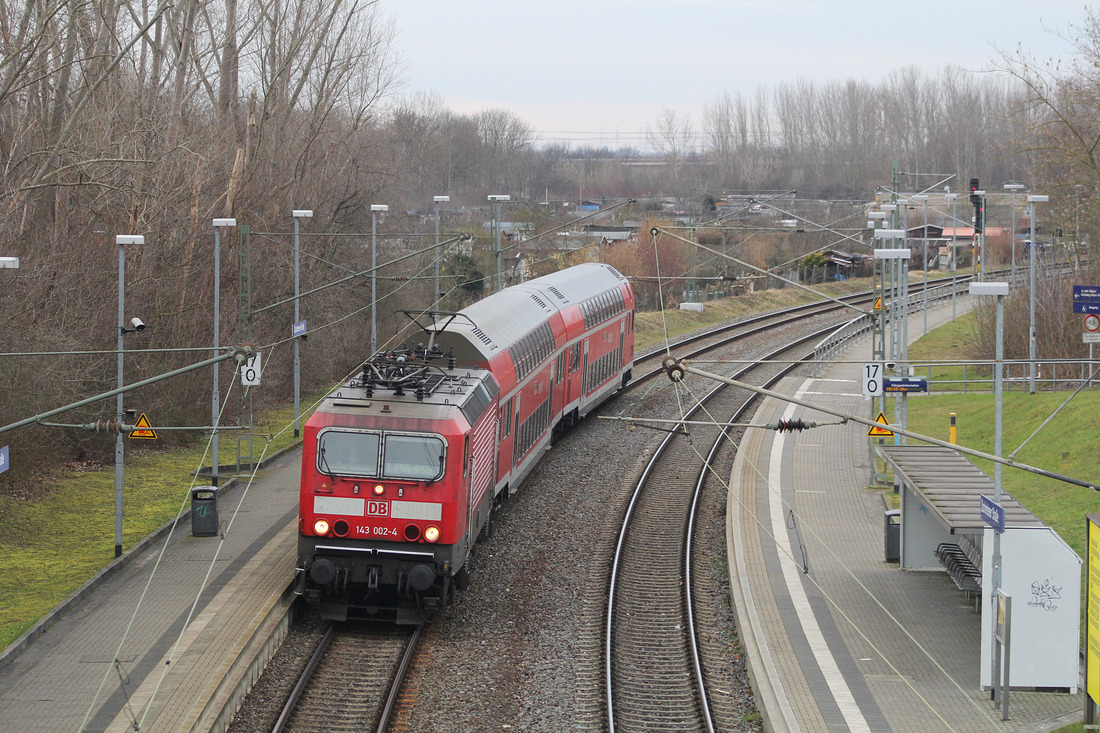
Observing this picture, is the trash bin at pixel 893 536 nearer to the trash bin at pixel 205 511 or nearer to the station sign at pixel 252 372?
the trash bin at pixel 205 511

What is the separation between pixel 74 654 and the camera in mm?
14195

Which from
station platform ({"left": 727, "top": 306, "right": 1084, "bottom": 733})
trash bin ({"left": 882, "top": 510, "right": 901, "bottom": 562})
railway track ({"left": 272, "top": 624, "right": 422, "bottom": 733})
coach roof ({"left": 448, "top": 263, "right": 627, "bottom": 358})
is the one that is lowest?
railway track ({"left": 272, "top": 624, "right": 422, "bottom": 733})

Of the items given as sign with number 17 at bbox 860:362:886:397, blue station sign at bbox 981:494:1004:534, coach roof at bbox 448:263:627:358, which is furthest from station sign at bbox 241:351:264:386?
blue station sign at bbox 981:494:1004:534

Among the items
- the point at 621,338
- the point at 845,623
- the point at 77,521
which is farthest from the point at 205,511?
the point at 621,338

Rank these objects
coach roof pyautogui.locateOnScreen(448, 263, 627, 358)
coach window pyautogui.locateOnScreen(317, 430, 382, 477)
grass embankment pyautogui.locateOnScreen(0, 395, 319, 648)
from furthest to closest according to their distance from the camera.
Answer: coach roof pyautogui.locateOnScreen(448, 263, 627, 358), grass embankment pyautogui.locateOnScreen(0, 395, 319, 648), coach window pyautogui.locateOnScreen(317, 430, 382, 477)

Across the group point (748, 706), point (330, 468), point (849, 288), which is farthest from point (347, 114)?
point (748, 706)

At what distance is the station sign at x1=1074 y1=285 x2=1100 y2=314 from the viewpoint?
26.8m

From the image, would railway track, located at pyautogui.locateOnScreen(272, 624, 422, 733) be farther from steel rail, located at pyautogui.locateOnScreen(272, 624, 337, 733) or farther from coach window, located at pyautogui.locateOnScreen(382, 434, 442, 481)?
coach window, located at pyautogui.locateOnScreen(382, 434, 442, 481)

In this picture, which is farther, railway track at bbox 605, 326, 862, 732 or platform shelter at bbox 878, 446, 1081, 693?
railway track at bbox 605, 326, 862, 732

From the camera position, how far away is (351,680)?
1388 centimetres

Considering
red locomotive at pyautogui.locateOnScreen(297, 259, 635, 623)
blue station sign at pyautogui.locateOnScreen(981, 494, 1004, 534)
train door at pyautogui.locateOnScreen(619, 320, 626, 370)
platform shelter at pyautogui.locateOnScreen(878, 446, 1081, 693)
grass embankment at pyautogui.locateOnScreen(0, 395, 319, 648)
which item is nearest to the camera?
blue station sign at pyautogui.locateOnScreen(981, 494, 1004, 534)

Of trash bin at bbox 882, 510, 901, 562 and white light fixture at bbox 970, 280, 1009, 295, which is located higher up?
white light fixture at bbox 970, 280, 1009, 295

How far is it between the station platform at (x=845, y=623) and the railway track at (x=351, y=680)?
4377 millimetres

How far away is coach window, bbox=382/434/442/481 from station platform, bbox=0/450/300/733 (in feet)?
8.26
